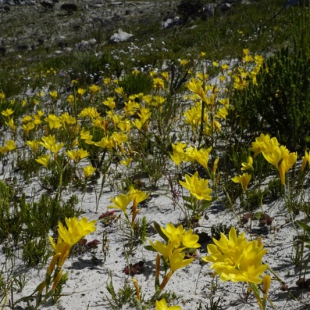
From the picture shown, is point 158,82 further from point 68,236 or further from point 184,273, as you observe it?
point 68,236

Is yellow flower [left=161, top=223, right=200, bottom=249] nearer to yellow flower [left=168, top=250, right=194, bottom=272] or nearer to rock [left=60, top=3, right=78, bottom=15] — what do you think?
yellow flower [left=168, top=250, right=194, bottom=272]

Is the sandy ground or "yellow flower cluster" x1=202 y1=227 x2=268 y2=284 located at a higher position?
"yellow flower cluster" x1=202 y1=227 x2=268 y2=284

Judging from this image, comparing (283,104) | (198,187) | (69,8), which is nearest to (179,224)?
(198,187)

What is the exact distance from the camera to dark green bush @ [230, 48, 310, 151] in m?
Answer: 3.36

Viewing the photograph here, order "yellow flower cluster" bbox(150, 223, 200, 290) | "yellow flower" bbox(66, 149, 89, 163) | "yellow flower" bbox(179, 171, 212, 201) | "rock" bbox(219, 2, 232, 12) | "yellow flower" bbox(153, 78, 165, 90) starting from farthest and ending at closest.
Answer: "rock" bbox(219, 2, 232, 12) → "yellow flower" bbox(153, 78, 165, 90) → "yellow flower" bbox(66, 149, 89, 163) → "yellow flower" bbox(179, 171, 212, 201) → "yellow flower cluster" bbox(150, 223, 200, 290)

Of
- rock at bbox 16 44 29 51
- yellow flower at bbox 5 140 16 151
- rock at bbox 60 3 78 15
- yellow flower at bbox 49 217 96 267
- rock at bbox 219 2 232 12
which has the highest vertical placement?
rock at bbox 60 3 78 15

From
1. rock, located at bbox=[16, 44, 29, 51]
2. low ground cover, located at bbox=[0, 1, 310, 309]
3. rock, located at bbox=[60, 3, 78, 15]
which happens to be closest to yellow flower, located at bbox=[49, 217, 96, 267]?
low ground cover, located at bbox=[0, 1, 310, 309]

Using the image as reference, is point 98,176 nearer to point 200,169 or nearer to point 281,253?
point 200,169

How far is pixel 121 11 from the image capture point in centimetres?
4466

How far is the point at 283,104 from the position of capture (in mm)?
3604

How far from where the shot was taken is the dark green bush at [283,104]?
11.0ft

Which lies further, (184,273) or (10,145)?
(10,145)

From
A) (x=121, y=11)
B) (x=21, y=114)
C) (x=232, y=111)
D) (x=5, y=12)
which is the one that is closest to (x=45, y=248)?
(x=232, y=111)

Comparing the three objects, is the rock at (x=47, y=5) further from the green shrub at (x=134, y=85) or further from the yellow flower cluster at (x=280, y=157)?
the yellow flower cluster at (x=280, y=157)
